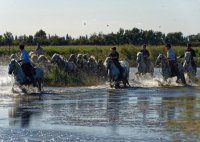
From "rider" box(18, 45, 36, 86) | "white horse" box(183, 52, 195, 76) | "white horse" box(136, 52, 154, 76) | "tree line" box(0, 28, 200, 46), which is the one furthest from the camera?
"tree line" box(0, 28, 200, 46)

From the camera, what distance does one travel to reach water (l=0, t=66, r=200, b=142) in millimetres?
15500

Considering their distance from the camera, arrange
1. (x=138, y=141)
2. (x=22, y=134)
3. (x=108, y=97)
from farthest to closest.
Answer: (x=108, y=97) < (x=22, y=134) < (x=138, y=141)

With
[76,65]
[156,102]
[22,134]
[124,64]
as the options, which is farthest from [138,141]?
[76,65]

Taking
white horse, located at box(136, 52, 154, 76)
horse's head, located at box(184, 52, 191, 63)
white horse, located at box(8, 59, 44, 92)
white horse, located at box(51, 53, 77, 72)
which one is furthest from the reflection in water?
horse's head, located at box(184, 52, 191, 63)

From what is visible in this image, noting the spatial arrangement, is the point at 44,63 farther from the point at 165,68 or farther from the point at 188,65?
the point at 188,65

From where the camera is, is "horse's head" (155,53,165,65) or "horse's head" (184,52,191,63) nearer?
"horse's head" (155,53,165,65)

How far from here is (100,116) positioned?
19672 mm

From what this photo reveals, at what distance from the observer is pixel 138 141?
47.7ft

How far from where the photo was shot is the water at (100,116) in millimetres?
15500

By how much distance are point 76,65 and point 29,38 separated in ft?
228

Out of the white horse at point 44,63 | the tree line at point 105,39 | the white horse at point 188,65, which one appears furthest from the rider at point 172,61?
the tree line at point 105,39

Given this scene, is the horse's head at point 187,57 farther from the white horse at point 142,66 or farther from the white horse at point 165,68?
the white horse at point 165,68

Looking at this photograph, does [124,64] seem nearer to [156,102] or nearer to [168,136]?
[156,102]

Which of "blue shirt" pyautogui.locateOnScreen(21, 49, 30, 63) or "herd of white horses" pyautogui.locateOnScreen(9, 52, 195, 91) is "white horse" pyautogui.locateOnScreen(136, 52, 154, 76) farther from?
"blue shirt" pyautogui.locateOnScreen(21, 49, 30, 63)
